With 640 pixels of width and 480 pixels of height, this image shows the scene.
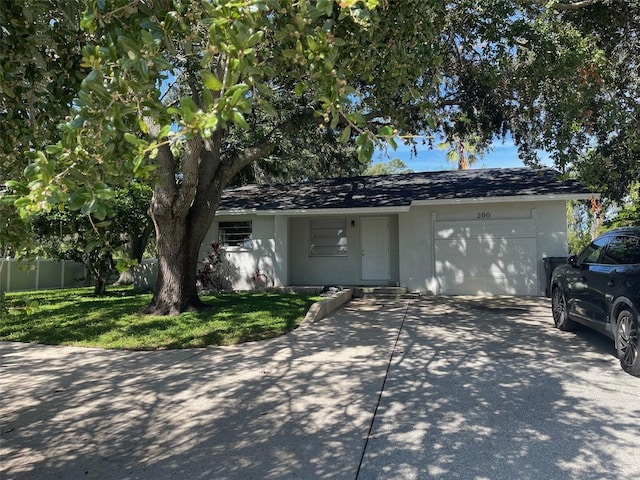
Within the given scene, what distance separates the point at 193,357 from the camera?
21.6ft

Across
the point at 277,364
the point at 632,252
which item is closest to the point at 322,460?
the point at 277,364

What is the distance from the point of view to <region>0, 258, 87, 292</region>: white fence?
15484 millimetres

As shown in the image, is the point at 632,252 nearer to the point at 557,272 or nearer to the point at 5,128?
the point at 557,272

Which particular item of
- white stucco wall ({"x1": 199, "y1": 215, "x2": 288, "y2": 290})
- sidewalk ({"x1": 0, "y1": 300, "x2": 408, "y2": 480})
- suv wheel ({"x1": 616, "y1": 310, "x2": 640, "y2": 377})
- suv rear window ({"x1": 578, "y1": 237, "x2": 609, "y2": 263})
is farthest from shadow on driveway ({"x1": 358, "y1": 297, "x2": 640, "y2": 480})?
white stucco wall ({"x1": 199, "y1": 215, "x2": 288, "y2": 290})

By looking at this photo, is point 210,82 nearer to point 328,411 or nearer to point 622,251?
point 328,411

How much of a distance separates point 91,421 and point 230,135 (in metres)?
11.2

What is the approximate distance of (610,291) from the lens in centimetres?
588

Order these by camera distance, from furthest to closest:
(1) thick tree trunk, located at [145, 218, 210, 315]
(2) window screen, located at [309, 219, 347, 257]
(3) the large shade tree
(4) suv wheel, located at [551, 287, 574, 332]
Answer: (2) window screen, located at [309, 219, 347, 257], (1) thick tree trunk, located at [145, 218, 210, 315], (4) suv wheel, located at [551, 287, 574, 332], (3) the large shade tree

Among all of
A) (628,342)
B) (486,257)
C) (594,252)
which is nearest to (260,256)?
(486,257)

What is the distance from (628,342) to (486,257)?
8.08 m

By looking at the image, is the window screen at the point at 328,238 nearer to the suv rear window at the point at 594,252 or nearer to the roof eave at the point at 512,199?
the roof eave at the point at 512,199

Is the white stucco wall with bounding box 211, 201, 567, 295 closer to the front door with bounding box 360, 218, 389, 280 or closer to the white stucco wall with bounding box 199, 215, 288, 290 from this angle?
the white stucco wall with bounding box 199, 215, 288, 290

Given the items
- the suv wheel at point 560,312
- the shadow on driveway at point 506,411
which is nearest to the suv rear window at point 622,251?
the shadow on driveway at point 506,411

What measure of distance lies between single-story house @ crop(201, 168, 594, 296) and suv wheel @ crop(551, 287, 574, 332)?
5013mm
